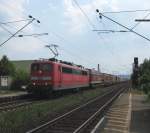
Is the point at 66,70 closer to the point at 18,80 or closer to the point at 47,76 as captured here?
the point at 47,76

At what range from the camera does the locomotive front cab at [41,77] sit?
125 feet

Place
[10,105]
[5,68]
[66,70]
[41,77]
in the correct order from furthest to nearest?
[5,68], [66,70], [41,77], [10,105]

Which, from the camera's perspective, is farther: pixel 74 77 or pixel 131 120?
pixel 74 77

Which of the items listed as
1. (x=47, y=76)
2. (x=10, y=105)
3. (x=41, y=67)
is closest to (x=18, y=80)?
(x=41, y=67)

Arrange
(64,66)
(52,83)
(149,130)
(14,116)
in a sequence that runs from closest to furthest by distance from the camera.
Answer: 1. (149,130)
2. (14,116)
3. (52,83)
4. (64,66)

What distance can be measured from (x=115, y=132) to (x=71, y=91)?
1356 inches

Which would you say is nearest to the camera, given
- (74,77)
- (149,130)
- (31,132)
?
(31,132)

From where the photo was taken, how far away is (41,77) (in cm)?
3894

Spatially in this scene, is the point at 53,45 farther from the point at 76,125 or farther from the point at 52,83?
the point at 76,125

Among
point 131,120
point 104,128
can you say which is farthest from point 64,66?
point 104,128

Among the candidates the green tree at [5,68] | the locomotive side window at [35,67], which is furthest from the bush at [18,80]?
the locomotive side window at [35,67]

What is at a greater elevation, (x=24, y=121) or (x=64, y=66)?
(x=64, y=66)

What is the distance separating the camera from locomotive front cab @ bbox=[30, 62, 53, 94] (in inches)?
1496

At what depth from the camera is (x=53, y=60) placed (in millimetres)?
40344
